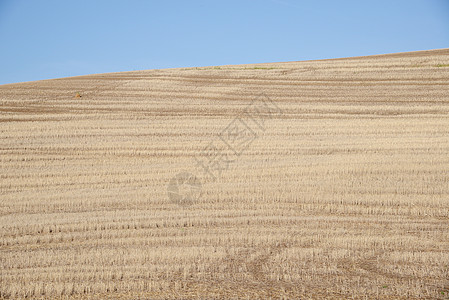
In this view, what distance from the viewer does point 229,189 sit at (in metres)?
12.9

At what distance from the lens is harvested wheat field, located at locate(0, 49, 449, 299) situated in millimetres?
8109

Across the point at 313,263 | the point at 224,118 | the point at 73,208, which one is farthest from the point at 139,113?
the point at 313,263

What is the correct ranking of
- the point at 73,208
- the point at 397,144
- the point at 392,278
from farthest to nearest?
the point at 397,144, the point at 73,208, the point at 392,278

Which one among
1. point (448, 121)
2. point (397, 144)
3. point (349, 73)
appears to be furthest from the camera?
point (349, 73)

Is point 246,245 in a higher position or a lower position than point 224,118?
lower

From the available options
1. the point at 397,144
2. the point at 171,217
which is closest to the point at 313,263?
the point at 171,217

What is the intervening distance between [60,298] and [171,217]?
13.2ft

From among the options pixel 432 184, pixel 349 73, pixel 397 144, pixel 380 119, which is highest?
pixel 349 73

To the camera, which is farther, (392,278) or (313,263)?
(313,263)

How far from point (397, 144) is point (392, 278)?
891 cm

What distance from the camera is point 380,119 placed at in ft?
62.0

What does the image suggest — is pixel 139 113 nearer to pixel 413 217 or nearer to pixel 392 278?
pixel 413 217

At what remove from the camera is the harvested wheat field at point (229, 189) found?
26.6ft

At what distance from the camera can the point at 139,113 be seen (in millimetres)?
20656
